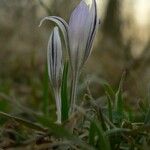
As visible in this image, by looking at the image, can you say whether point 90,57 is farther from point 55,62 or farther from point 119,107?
point 55,62

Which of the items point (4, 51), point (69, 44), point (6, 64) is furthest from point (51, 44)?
point (4, 51)

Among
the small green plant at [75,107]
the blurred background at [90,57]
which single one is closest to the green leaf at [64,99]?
the small green plant at [75,107]

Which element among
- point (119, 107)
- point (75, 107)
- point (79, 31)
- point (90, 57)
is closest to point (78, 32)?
point (79, 31)

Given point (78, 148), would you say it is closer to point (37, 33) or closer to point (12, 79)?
point (12, 79)

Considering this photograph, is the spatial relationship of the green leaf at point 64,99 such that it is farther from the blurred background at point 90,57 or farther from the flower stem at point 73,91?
the blurred background at point 90,57

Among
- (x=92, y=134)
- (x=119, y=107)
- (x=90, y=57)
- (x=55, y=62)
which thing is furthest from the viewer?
(x=90, y=57)

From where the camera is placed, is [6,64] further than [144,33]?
No
